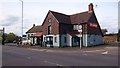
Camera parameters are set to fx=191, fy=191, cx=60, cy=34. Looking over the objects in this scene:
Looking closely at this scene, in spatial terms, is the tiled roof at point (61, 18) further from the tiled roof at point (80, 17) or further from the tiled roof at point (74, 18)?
the tiled roof at point (80, 17)

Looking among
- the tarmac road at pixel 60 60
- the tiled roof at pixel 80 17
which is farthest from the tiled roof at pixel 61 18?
the tarmac road at pixel 60 60

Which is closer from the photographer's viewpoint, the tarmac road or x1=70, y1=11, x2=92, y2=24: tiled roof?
the tarmac road

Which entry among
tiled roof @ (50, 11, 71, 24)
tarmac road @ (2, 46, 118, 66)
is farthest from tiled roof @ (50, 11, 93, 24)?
tarmac road @ (2, 46, 118, 66)

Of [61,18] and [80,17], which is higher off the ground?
[80,17]

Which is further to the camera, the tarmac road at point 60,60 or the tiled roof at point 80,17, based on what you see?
the tiled roof at point 80,17

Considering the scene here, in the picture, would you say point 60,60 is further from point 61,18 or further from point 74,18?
point 74,18

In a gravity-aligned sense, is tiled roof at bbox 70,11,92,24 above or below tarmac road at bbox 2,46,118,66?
above

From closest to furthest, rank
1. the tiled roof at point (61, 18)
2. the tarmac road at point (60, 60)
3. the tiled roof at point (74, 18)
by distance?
1. the tarmac road at point (60, 60)
2. the tiled roof at point (61, 18)
3. the tiled roof at point (74, 18)

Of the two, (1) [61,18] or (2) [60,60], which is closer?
(2) [60,60]

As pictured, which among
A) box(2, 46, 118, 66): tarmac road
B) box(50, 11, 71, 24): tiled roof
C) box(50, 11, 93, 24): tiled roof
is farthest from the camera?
box(50, 11, 93, 24): tiled roof

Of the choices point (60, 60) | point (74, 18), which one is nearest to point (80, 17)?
point (74, 18)

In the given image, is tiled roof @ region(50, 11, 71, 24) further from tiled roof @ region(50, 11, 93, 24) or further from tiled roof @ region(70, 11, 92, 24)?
tiled roof @ region(70, 11, 92, 24)

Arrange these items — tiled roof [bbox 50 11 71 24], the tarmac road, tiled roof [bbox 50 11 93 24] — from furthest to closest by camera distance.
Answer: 1. tiled roof [bbox 50 11 93 24]
2. tiled roof [bbox 50 11 71 24]
3. the tarmac road

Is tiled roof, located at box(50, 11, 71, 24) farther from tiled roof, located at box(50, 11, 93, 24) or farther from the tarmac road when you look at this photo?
the tarmac road
